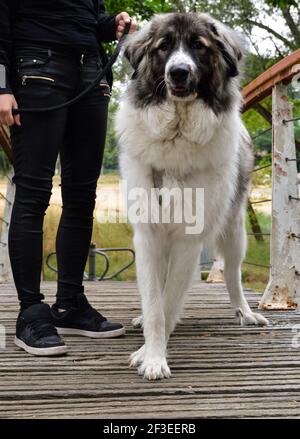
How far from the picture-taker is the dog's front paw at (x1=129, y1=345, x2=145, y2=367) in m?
2.45

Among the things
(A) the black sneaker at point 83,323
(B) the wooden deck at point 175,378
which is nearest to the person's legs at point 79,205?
(A) the black sneaker at point 83,323

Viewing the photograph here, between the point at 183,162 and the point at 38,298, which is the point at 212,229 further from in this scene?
the point at 38,298

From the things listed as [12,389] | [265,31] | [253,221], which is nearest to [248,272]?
[253,221]

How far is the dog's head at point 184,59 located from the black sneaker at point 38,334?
102 centimetres

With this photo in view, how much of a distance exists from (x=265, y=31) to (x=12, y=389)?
1260 centimetres

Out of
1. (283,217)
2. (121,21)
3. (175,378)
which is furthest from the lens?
(283,217)

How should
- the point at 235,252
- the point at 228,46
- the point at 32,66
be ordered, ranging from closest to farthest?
the point at 32,66 → the point at 228,46 → the point at 235,252

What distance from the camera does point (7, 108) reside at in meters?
2.50

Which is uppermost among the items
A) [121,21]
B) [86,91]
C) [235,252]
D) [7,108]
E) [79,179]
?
[121,21]

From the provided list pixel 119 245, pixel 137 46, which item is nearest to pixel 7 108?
pixel 137 46

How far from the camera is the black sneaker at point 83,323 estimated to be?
2.94m

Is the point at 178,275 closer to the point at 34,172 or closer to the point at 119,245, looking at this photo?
the point at 34,172

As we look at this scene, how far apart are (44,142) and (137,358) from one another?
3.19 feet
